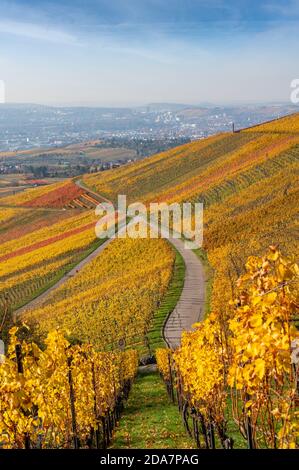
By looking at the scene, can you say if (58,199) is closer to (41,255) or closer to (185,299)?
(41,255)

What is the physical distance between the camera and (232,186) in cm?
7231

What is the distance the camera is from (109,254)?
5881 centimetres

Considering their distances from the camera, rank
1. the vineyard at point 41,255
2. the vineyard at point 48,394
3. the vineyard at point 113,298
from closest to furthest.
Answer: the vineyard at point 48,394 → the vineyard at point 113,298 → the vineyard at point 41,255

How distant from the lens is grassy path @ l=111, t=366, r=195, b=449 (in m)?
15.1

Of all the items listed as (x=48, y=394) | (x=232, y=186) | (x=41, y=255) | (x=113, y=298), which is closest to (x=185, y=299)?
(x=113, y=298)

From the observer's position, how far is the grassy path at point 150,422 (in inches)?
594

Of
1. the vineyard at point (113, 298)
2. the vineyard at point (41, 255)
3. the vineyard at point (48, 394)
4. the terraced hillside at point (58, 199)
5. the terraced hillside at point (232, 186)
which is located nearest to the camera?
the vineyard at point (48, 394)

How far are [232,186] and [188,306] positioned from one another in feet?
126

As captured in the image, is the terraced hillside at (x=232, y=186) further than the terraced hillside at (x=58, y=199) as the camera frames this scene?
No

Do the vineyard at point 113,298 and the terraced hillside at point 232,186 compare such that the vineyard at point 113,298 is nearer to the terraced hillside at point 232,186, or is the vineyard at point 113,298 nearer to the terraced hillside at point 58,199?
the terraced hillside at point 232,186

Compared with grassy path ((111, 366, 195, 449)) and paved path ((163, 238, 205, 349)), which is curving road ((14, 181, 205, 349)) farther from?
grassy path ((111, 366, 195, 449))

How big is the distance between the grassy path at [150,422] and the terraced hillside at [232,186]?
21.5 ft

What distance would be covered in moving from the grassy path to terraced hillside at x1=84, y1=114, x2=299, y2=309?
654 centimetres

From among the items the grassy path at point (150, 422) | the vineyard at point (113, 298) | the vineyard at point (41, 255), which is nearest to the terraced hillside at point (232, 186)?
the vineyard at point (113, 298)
